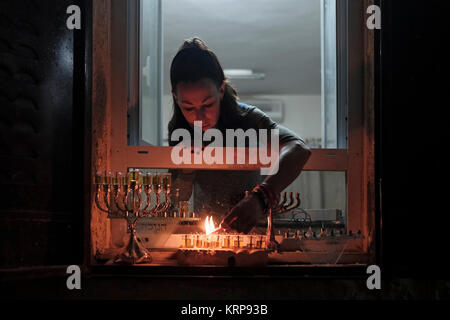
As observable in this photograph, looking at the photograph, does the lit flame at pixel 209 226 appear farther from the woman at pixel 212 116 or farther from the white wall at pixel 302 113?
the white wall at pixel 302 113

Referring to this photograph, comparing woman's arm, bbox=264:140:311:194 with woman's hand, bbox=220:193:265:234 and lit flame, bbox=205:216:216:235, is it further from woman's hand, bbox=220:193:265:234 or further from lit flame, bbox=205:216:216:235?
lit flame, bbox=205:216:216:235

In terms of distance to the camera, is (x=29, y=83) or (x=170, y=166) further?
(x=170, y=166)

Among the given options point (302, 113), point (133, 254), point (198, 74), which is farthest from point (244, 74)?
point (133, 254)

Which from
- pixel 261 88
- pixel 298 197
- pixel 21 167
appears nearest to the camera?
pixel 21 167

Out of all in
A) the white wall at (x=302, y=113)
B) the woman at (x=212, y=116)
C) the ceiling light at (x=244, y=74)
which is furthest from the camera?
the white wall at (x=302, y=113)

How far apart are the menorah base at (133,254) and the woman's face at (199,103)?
1.57 feet

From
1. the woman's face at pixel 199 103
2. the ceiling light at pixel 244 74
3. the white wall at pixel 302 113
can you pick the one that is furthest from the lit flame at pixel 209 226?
the white wall at pixel 302 113

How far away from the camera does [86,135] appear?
1.16m

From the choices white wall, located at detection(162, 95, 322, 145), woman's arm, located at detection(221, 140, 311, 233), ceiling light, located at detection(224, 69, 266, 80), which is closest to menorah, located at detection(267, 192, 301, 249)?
woman's arm, located at detection(221, 140, 311, 233)

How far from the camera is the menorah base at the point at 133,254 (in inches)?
46.8

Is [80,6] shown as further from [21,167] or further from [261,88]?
[261,88]

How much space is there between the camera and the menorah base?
1189mm

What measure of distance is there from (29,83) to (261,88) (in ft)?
10.8

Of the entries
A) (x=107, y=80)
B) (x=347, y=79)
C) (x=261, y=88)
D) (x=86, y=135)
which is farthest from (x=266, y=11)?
(x=261, y=88)
